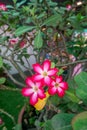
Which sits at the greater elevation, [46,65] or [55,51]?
[46,65]

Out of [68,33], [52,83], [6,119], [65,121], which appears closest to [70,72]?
[68,33]

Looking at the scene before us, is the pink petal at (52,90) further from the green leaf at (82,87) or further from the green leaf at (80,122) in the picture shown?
the green leaf at (80,122)

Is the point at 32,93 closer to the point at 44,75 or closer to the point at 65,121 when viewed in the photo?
the point at 44,75

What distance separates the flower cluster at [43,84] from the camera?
1.02 metres

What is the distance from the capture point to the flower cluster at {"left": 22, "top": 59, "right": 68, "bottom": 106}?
3.34 ft

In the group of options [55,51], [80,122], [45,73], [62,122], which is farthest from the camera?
[55,51]

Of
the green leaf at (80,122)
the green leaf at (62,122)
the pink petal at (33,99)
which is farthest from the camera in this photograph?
the pink petal at (33,99)

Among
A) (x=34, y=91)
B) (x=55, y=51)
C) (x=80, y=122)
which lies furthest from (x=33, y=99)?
(x=55, y=51)

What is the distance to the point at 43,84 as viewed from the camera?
103cm

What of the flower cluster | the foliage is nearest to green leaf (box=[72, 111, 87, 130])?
the foliage

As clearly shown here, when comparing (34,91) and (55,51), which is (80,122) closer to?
(34,91)

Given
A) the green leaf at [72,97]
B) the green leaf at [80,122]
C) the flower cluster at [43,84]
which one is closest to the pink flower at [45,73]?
the flower cluster at [43,84]

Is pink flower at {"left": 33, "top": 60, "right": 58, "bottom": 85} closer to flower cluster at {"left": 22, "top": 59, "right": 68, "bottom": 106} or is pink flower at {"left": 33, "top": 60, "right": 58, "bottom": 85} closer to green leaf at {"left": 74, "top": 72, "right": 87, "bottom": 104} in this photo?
flower cluster at {"left": 22, "top": 59, "right": 68, "bottom": 106}

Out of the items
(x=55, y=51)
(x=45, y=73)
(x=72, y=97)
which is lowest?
(x=55, y=51)
